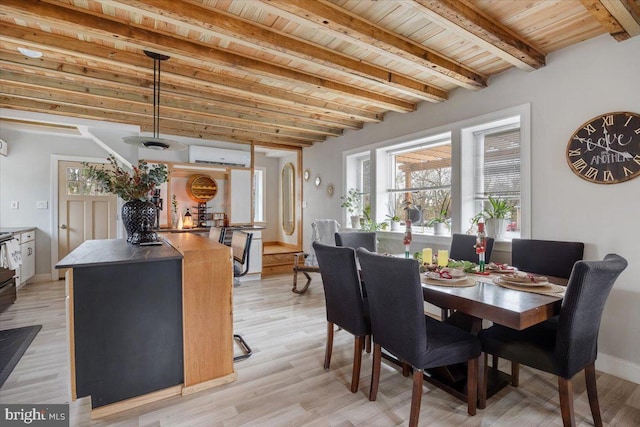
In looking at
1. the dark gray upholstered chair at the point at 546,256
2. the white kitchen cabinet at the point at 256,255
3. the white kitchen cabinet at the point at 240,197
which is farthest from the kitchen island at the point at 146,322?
the white kitchen cabinet at the point at 240,197

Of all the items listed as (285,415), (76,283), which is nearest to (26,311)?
(76,283)

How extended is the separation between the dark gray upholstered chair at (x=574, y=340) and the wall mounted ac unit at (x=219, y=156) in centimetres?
485

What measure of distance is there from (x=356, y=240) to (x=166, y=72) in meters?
2.42

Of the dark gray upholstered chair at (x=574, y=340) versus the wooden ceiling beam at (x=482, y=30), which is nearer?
the dark gray upholstered chair at (x=574, y=340)

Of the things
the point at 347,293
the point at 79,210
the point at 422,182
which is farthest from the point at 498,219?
the point at 79,210

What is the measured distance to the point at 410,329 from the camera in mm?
1618

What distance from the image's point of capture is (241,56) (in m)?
2.61

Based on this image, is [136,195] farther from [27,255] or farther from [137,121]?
[27,255]

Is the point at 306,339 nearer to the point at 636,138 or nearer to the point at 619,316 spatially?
the point at 619,316

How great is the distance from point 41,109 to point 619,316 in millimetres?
6135

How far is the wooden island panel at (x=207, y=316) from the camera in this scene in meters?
1.99

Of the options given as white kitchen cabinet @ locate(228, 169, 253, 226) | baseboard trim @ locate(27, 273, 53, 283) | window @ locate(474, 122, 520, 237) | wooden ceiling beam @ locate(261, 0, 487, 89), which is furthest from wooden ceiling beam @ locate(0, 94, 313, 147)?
window @ locate(474, 122, 520, 237)

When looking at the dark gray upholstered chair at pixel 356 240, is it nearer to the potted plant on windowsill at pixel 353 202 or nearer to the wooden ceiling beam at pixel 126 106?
the potted plant on windowsill at pixel 353 202

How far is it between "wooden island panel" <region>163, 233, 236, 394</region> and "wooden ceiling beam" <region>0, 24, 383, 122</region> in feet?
5.62
